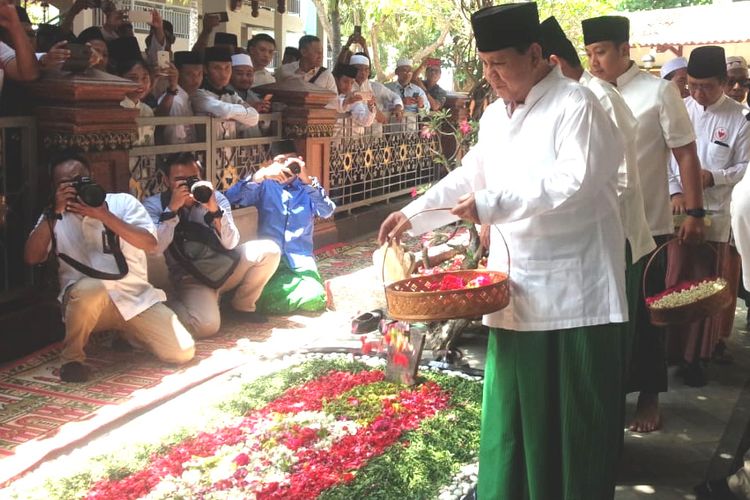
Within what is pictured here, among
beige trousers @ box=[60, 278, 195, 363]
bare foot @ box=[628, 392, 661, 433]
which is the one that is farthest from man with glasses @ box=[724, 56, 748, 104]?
beige trousers @ box=[60, 278, 195, 363]

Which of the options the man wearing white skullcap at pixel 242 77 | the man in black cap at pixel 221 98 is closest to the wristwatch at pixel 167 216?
the man in black cap at pixel 221 98

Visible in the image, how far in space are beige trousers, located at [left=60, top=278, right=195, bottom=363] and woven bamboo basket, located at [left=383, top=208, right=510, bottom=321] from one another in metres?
2.46

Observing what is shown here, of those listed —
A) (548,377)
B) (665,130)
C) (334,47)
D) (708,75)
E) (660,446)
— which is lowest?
(660,446)

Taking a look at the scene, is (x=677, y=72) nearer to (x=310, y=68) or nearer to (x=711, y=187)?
(x=711, y=187)

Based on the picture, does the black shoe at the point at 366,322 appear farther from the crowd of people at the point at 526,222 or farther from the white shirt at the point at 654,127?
the white shirt at the point at 654,127

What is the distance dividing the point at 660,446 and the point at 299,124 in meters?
5.00

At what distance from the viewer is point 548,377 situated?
2.99 metres

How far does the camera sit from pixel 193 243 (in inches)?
236

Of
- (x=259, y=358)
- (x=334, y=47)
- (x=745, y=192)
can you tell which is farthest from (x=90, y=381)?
(x=334, y=47)

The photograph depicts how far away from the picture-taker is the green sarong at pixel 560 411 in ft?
9.68

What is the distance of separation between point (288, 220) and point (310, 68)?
104 inches

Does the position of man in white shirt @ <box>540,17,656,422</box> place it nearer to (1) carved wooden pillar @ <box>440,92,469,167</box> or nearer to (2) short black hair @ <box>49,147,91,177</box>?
(2) short black hair @ <box>49,147,91,177</box>

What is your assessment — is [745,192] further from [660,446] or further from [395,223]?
[660,446]

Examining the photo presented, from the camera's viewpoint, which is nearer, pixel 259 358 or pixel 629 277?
pixel 629 277
